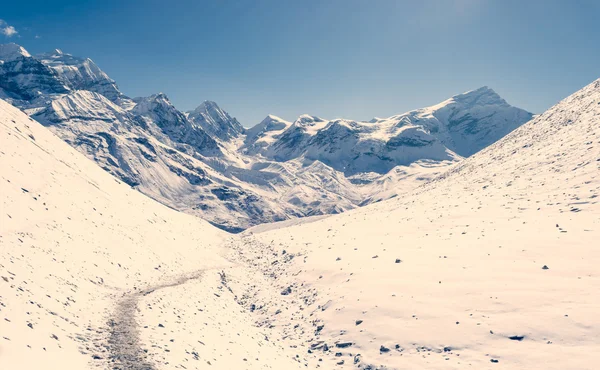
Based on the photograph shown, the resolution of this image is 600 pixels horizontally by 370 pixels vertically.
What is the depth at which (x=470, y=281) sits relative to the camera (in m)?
22.4

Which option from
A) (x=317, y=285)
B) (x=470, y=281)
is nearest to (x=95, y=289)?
(x=317, y=285)

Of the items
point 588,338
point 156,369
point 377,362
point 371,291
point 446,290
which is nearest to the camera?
point 588,338

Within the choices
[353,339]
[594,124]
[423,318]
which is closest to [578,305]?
[423,318]

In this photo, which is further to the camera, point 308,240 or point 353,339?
point 308,240

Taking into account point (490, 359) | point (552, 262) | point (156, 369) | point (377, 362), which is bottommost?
point (156, 369)

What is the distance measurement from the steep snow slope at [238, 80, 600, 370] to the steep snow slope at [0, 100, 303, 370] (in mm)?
4775

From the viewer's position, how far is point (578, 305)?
55.0 feet

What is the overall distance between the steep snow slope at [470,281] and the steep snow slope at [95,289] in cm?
477

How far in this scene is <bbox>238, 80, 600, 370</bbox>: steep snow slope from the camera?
1627 centimetres

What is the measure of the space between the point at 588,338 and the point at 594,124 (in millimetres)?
48096

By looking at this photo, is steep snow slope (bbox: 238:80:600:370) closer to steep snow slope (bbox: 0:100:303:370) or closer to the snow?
the snow

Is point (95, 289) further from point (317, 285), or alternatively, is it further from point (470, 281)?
point (470, 281)

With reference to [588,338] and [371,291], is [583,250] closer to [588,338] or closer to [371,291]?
[588,338]

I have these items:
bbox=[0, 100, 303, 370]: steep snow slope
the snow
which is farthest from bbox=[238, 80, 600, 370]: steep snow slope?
bbox=[0, 100, 303, 370]: steep snow slope
